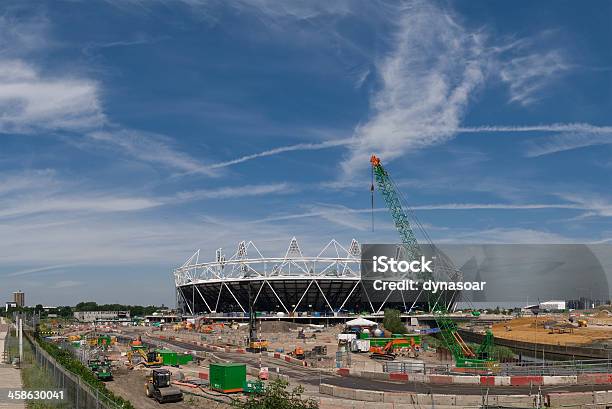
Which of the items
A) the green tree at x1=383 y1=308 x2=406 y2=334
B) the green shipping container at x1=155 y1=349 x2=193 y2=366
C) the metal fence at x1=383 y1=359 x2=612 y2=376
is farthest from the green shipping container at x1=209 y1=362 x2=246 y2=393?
the green tree at x1=383 y1=308 x2=406 y2=334

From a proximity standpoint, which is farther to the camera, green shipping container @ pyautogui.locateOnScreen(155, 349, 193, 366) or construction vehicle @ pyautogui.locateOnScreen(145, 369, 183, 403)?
green shipping container @ pyautogui.locateOnScreen(155, 349, 193, 366)

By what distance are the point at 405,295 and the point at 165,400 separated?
139070 millimetres

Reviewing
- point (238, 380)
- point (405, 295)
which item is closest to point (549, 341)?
point (405, 295)

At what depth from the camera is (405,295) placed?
176625 mm

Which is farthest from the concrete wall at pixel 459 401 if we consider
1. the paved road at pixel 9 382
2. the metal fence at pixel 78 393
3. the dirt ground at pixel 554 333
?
the dirt ground at pixel 554 333

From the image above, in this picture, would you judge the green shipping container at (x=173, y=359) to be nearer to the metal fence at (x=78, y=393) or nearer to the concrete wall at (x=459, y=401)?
the concrete wall at (x=459, y=401)

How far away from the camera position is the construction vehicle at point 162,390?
44.1 m

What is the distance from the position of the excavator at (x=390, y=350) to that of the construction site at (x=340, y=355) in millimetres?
163

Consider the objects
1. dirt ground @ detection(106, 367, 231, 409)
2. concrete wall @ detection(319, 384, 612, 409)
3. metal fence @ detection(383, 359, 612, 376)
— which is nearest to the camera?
concrete wall @ detection(319, 384, 612, 409)

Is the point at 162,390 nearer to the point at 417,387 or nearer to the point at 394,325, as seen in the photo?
the point at 417,387

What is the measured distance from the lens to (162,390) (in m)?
44.8

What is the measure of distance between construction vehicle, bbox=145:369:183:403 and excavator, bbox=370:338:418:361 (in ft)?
120

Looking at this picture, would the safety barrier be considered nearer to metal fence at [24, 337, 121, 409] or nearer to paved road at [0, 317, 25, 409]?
metal fence at [24, 337, 121, 409]

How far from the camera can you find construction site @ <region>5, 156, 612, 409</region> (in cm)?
4462
